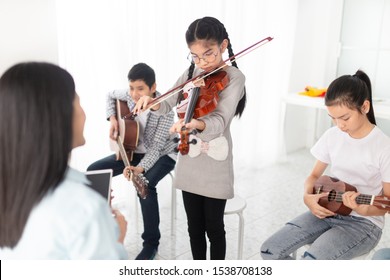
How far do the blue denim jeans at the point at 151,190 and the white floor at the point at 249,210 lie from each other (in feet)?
0.34

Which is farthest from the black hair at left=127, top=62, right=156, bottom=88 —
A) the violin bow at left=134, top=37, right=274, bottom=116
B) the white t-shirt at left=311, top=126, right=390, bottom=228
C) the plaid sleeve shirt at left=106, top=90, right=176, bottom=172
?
the white t-shirt at left=311, top=126, right=390, bottom=228

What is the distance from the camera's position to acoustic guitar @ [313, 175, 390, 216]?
4.18ft

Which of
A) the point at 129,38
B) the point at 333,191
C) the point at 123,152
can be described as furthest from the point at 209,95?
the point at 129,38

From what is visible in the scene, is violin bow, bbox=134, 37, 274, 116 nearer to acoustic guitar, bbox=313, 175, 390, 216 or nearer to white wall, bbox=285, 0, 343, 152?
acoustic guitar, bbox=313, 175, 390, 216

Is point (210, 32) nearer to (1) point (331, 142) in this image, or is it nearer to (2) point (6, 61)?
(1) point (331, 142)

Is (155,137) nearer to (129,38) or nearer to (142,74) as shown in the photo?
(142,74)

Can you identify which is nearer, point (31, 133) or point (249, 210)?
point (31, 133)

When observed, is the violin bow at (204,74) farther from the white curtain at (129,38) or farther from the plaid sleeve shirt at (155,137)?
the white curtain at (129,38)

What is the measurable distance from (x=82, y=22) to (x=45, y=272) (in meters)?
1.48

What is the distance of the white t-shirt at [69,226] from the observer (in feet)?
2.35

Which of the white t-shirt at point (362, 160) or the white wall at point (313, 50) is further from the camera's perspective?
the white wall at point (313, 50)

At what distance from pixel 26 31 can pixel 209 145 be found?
108 cm

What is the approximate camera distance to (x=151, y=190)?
75.0 inches

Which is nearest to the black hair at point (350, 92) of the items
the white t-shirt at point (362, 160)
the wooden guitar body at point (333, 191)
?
the white t-shirt at point (362, 160)
